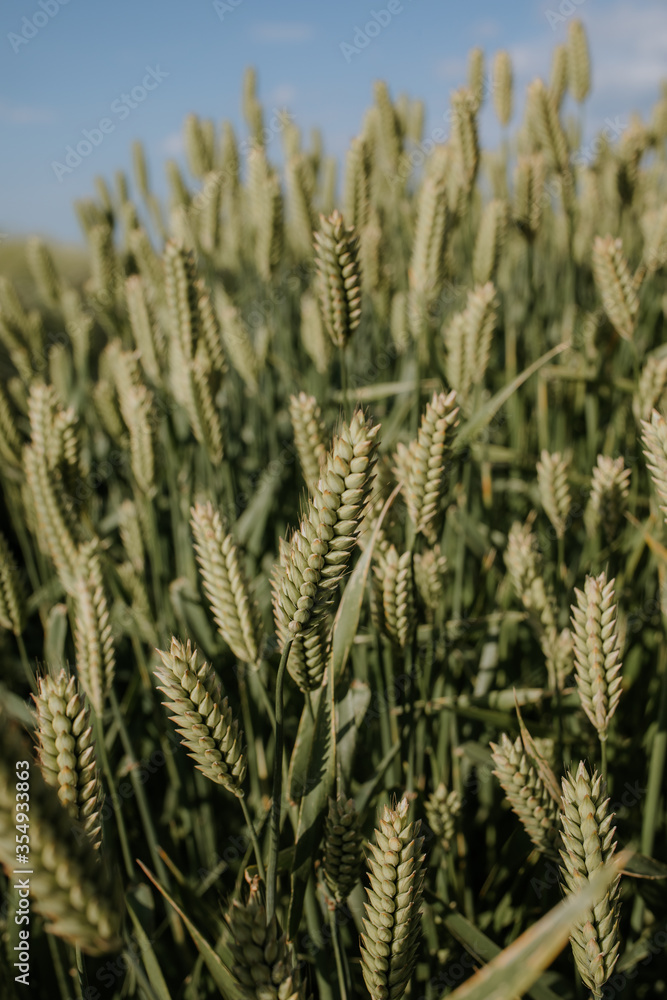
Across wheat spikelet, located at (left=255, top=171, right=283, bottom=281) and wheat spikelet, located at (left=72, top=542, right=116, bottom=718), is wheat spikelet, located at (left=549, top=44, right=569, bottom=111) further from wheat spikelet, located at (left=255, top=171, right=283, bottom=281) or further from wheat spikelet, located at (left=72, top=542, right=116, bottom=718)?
wheat spikelet, located at (left=72, top=542, right=116, bottom=718)

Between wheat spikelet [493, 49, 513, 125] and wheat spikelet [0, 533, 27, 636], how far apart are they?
3.28m

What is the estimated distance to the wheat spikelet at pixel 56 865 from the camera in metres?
0.66

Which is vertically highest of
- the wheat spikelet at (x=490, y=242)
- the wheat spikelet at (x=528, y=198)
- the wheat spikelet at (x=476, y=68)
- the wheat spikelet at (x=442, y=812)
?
the wheat spikelet at (x=476, y=68)

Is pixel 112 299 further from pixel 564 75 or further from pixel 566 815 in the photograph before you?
pixel 566 815

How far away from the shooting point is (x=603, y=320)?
2.96 metres

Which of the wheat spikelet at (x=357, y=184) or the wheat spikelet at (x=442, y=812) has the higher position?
the wheat spikelet at (x=357, y=184)

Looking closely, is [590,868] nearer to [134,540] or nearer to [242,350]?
[134,540]

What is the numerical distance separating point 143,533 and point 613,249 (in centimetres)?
170

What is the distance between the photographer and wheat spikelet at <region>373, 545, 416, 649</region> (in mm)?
1284

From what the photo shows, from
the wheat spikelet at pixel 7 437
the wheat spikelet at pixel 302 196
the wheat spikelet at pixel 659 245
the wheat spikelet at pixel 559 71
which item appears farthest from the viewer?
the wheat spikelet at pixel 559 71

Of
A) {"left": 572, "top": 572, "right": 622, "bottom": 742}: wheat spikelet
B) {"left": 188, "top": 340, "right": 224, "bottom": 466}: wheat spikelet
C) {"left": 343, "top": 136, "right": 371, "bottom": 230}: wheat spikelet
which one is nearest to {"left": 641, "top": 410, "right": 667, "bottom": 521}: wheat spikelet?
{"left": 572, "top": 572, "right": 622, "bottom": 742}: wheat spikelet

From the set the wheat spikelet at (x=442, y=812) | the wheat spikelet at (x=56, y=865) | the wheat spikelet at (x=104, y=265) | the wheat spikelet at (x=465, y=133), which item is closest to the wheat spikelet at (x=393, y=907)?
the wheat spikelet at (x=56, y=865)

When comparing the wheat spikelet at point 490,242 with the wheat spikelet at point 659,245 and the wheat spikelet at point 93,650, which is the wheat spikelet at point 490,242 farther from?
the wheat spikelet at point 93,650

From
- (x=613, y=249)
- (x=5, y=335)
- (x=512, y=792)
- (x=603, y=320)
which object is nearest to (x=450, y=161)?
(x=603, y=320)
